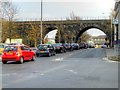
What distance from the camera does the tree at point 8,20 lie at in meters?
62.5

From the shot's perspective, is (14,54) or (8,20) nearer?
(14,54)

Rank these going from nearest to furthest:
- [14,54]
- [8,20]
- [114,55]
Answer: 1. [14,54]
2. [114,55]
3. [8,20]

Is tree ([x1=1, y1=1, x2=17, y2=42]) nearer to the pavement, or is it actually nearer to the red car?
the pavement

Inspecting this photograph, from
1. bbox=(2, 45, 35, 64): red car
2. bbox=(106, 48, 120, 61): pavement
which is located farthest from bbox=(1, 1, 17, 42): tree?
bbox=(2, 45, 35, 64): red car

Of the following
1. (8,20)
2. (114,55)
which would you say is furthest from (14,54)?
(8,20)

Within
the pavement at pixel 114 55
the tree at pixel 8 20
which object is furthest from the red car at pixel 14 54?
the tree at pixel 8 20

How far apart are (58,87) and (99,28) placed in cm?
9567

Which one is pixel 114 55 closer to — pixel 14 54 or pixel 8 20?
pixel 14 54

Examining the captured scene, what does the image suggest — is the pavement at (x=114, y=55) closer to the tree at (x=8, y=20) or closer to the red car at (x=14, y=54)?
the red car at (x=14, y=54)

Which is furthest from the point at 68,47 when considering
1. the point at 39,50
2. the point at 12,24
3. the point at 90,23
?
the point at 90,23

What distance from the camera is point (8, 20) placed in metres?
63.7

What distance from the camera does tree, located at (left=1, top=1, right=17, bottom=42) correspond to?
62525 mm

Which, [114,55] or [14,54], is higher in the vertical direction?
[14,54]

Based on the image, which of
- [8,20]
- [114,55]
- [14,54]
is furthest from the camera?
[8,20]
